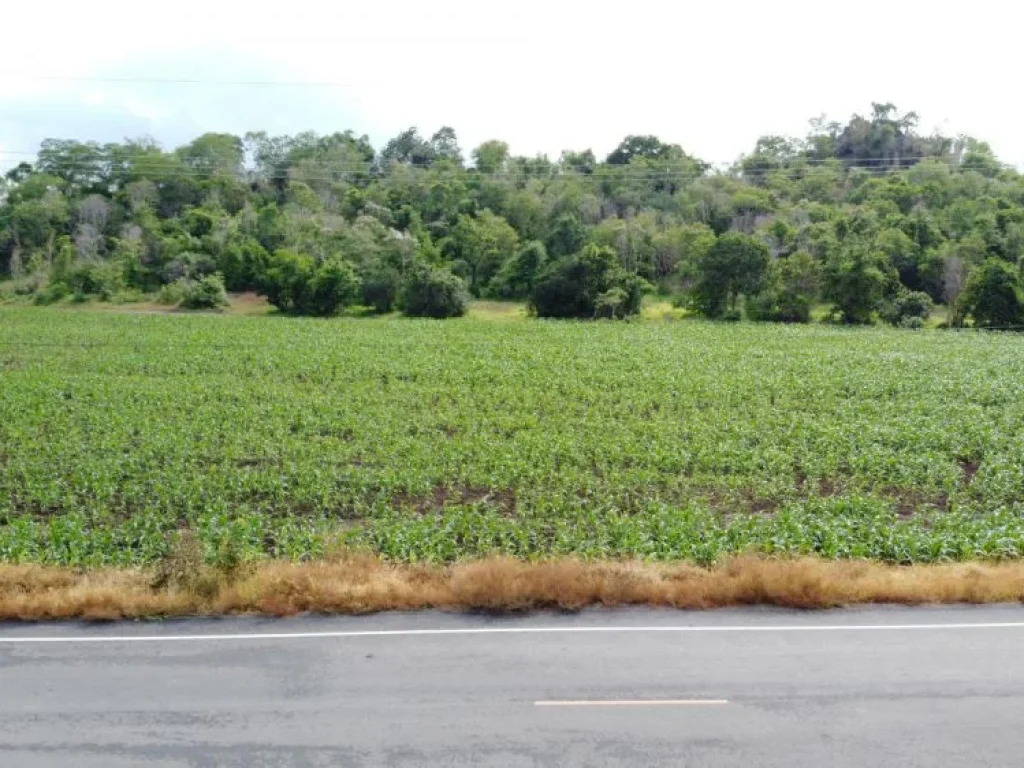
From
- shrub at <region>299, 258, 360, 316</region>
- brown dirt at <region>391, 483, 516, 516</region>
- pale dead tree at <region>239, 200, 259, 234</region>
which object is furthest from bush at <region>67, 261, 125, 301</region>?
brown dirt at <region>391, 483, 516, 516</region>

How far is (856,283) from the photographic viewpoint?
50.4 meters

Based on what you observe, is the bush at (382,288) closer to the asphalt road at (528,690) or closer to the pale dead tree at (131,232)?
the pale dead tree at (131,232)

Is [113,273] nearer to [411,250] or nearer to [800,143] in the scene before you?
[411,250]

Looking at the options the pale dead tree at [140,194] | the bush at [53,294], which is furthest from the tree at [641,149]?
the bush at [53,294]

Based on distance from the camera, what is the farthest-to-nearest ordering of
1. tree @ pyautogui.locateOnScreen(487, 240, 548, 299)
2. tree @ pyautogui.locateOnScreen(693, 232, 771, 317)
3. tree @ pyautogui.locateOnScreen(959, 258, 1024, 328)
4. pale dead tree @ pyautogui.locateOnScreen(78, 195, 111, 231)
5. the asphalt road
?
pale dead tree @ pyautogui.locateOnScreen(78, 195, 111, 231)
tree @ pyautogui.locateOnScreen(487, 240, 548, 299)
tree @ pyautogui.locateOnScreen(693, 232, 771, 317)
tree @ pyautogui.locateOnScreen(959, 258, 1024, 328)
the asphalt road

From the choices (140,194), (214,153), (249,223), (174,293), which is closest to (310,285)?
(174,293)

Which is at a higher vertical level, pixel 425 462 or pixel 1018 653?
pixel 1018 653

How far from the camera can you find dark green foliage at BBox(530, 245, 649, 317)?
175 feet

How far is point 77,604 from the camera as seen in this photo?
11516mm

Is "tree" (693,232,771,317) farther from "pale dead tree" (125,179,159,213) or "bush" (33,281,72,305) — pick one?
"pale dead tree" (125,179,159,213)

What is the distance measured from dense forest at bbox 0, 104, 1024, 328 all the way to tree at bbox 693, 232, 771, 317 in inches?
3.8

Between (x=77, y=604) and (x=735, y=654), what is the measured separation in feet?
29.4

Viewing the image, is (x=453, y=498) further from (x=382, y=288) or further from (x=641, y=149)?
(x=641, y=149)

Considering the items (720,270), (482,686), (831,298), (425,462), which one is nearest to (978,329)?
(831,298)
